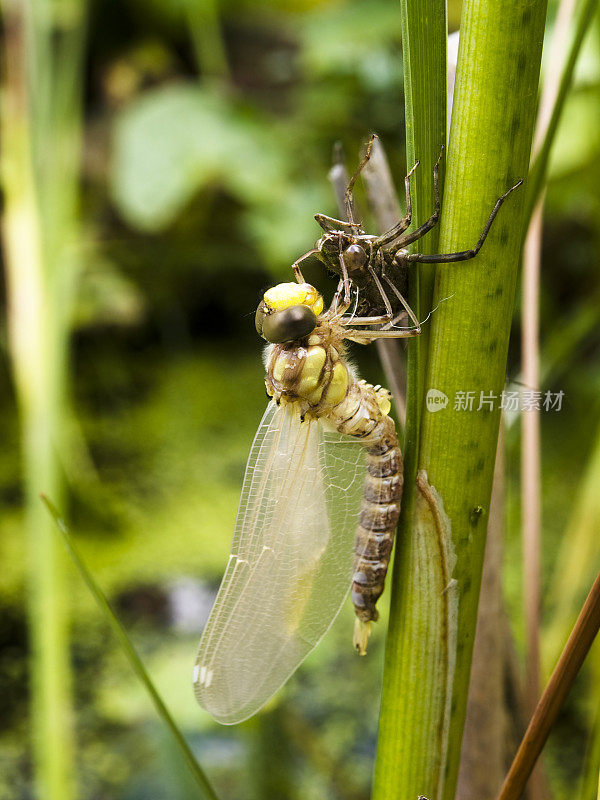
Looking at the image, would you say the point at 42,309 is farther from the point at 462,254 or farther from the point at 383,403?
the point at 462,254

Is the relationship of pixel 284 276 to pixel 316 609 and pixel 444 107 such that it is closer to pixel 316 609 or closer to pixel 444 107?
pixel 316 609

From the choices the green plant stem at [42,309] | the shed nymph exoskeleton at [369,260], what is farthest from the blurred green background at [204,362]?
the shed nymph exoskeleton at [369,260]

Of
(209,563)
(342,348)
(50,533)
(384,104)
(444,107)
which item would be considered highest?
(384,104)

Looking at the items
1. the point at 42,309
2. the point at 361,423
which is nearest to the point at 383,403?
the point at 361,423

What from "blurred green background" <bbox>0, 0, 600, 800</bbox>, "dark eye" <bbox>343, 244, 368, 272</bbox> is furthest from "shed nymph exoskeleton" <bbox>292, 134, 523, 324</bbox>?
"blurred green background" <bbox>0, 0, 600, 800</bbox>

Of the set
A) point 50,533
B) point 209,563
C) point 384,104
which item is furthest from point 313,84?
point 50,533

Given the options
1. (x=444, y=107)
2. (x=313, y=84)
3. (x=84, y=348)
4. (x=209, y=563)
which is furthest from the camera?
(x=84, y=348)

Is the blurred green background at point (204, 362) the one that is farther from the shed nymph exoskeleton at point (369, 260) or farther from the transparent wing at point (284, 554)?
the shed nymph exoskeleton at point (369, 260)
